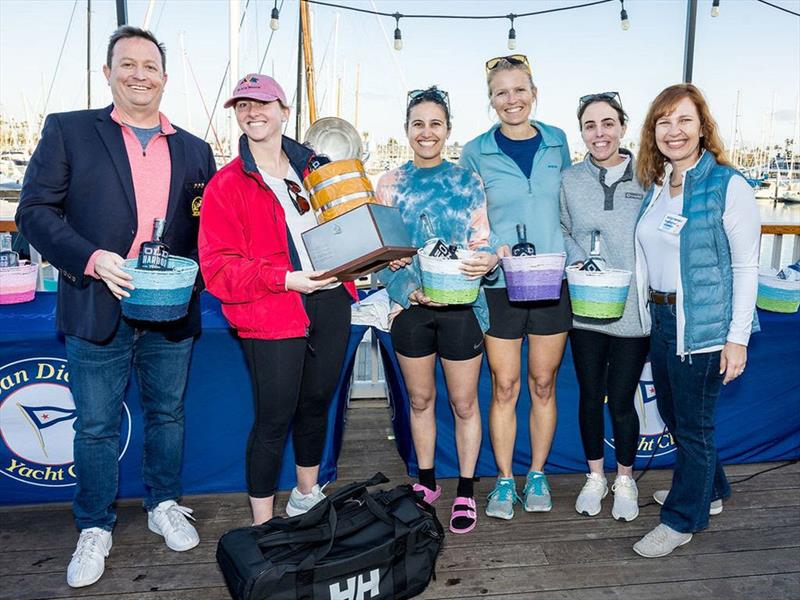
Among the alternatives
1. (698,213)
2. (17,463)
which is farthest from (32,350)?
(698,213)

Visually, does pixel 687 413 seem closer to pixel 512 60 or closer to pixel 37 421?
pixel 512 60

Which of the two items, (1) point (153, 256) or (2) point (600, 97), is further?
(2) point (600, 97)

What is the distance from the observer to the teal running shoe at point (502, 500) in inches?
99.4

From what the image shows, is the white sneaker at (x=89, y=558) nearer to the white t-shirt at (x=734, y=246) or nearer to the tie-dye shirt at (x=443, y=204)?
the tie-dye shirt at (x=443, y=204)

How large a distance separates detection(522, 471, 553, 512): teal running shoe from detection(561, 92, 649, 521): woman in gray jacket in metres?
0.28

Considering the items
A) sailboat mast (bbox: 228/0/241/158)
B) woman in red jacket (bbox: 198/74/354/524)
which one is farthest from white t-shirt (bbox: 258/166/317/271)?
sailboat mast (bbox: 228/0/241/158)

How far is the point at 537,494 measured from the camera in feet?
8.50

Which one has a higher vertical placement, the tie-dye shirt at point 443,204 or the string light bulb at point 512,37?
the string light bulb at point 512,37

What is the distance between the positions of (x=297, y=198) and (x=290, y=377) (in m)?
0.59

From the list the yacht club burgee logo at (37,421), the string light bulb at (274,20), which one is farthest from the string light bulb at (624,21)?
the yacht club burgee logo at (37,421)

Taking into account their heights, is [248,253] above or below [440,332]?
above

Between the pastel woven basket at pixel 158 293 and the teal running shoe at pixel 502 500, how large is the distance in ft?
4.87

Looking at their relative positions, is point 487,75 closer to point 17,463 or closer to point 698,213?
point 698,213

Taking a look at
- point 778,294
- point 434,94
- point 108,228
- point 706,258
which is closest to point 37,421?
point 108,228
